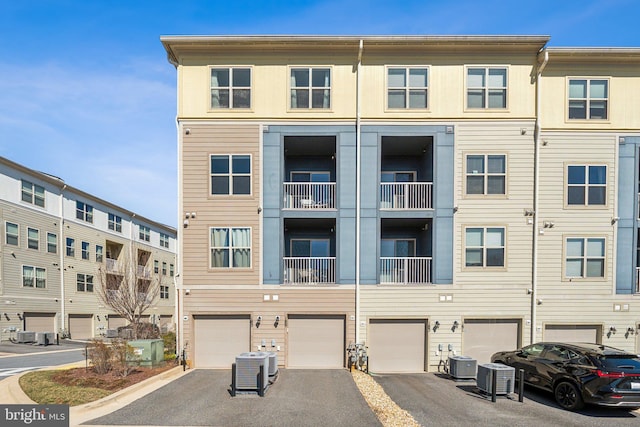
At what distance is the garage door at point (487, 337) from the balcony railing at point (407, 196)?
4.97m

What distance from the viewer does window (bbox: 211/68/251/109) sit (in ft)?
44.3

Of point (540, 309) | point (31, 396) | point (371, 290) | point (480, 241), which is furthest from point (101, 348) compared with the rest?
point (540, 309)

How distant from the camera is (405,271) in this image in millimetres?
13477

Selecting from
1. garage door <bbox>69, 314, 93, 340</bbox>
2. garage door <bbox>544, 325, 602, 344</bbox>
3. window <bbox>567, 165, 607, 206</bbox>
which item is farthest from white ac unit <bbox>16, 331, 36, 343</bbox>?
window <bbox>567, 165, 607, 206</bbox>

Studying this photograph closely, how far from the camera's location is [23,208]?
23141 millimetres

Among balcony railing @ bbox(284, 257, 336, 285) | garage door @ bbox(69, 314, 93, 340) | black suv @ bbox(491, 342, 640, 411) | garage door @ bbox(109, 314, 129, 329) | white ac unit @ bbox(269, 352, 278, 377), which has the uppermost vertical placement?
balcony railing @ bbox(284, 257, 336, 285)

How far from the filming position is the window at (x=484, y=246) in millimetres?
13148

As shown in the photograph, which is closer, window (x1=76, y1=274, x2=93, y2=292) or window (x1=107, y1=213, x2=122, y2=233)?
window (x1=76, y1=274, x2=93, y2=292)

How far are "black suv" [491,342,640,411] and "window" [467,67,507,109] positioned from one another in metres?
9.16

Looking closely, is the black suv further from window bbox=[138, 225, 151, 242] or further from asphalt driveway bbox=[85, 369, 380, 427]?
window bbox=[138, 225, 151, 242]

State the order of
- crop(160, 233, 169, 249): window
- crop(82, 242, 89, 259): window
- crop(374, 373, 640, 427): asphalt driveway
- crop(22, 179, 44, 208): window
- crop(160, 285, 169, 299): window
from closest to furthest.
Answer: crop(374, 373, 640, 427): asphalt driveway < crop(22, 179, 44, 208): window < crop(82, 242, 89, 259): window < crop(160, 285, 169, 299): window < crop(160, 233, 169, 249): window

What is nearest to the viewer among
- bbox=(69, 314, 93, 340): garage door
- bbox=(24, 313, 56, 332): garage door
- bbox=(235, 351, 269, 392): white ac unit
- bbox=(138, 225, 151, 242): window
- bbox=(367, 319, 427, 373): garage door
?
bbox=(235, 351, 269, 392): white ac unit

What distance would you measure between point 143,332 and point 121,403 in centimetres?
897

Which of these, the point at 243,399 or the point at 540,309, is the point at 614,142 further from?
the point at 243,399
